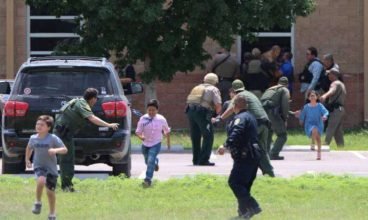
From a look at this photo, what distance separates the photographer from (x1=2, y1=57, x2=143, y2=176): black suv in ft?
52.4

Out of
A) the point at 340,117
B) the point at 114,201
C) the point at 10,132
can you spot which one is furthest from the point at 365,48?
the point at 114,201

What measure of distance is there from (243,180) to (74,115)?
320 centimetres

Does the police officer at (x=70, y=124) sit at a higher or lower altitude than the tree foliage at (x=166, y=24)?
lower

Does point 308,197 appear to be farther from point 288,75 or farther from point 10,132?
point 288,75

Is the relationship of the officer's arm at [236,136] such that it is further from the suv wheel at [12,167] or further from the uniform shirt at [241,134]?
the suv wheel at [12,167]

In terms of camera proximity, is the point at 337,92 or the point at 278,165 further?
the point at 337,92

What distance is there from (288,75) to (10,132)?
12.6 m

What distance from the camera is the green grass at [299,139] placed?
78.2ft

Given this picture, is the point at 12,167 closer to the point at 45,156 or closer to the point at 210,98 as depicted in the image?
the point at 210,98

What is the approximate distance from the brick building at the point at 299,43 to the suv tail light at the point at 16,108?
12.8 metres

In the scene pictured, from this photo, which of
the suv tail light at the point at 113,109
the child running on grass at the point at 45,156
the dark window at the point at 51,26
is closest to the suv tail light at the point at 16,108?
the suv tail light at the point at 113,109

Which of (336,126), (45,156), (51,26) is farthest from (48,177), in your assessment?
(51,26)

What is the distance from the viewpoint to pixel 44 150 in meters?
12.0

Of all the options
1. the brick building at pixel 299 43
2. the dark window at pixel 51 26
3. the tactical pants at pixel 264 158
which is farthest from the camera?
the dark window at pixel 51 26
